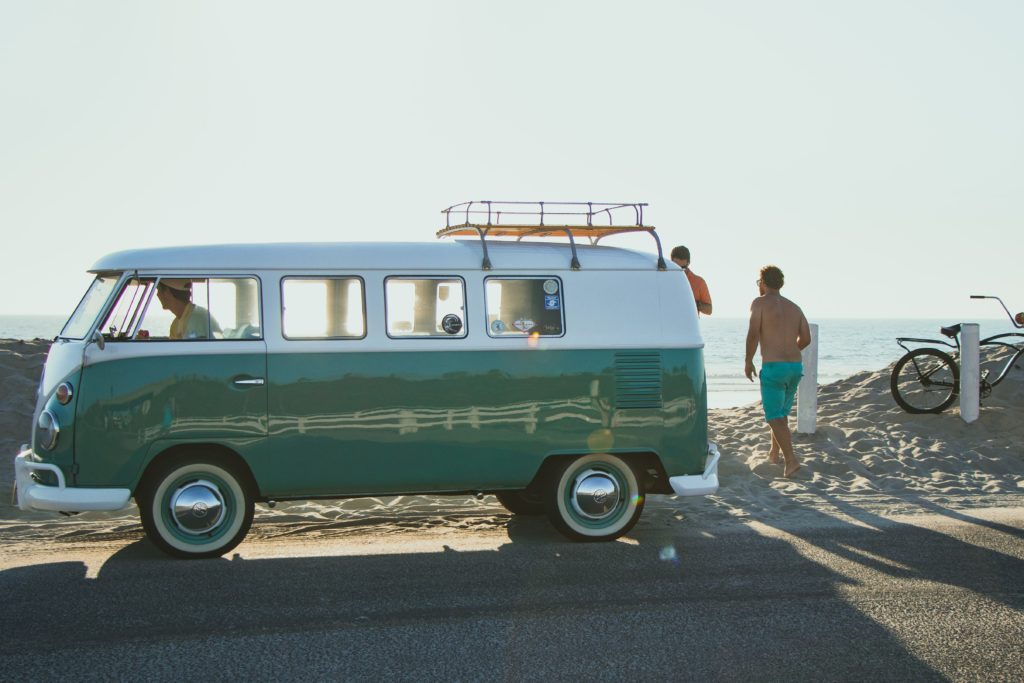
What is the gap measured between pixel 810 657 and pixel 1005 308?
11198 mm

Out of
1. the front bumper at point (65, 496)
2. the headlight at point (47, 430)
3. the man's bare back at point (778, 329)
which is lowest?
the front bumper at point (65, 496)

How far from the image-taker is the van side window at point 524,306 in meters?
8.07

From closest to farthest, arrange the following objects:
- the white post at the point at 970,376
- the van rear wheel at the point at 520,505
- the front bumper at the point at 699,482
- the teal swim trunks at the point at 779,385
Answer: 1. the front bumper at the point at 699,482
2. the van rear wheel at the point at 520,505
3. the teal swim trunks at the point at 779,385
4. the white post at the point at 970,376

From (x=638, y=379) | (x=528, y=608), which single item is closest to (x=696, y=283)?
(x=638, y=379)

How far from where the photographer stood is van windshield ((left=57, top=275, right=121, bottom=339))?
7539 mm

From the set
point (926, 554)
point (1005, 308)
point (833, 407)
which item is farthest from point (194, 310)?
point (1005, 308)

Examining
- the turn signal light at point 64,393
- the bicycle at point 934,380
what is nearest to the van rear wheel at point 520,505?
the turn signal light at point 64,393

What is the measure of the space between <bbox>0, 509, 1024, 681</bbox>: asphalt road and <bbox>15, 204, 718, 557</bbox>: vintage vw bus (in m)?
0.50

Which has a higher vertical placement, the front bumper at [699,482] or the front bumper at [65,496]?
the front bumper at [65,496]

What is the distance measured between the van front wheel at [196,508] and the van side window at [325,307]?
45.8 inches

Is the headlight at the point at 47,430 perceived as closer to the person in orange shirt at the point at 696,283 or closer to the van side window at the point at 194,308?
the van side window at the point at 194,308

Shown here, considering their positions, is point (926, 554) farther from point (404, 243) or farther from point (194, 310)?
point (194, 310)

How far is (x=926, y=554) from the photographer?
25.4ft

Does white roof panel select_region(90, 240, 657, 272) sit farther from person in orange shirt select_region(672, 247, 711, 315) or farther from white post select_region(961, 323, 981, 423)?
white post select_region(961, 323, 981, 423)
